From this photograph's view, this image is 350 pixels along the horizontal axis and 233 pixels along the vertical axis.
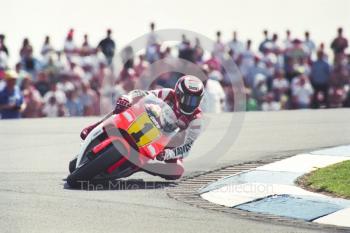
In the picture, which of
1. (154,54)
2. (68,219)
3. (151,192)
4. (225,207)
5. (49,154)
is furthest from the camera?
(154,54)

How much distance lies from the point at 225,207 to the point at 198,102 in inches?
73.8

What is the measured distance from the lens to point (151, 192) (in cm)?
1111

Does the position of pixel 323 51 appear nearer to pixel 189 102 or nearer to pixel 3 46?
pixel 3 46

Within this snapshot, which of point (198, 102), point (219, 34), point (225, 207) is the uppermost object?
point (219, 34)

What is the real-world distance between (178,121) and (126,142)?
741 millimetres

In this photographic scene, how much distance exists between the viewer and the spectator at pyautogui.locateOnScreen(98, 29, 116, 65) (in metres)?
24.0

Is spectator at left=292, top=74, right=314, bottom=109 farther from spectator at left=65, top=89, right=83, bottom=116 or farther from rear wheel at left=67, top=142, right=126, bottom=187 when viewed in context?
rear wheel at left=67, top=142, right=126, bottom=187

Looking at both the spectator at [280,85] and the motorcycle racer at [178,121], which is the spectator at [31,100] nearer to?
the spectator at [280,85]

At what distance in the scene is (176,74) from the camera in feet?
67.9

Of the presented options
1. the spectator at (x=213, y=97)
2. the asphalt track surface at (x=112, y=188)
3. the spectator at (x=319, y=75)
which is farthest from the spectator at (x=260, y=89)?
the asphalt track surface at (x=112, y=188)

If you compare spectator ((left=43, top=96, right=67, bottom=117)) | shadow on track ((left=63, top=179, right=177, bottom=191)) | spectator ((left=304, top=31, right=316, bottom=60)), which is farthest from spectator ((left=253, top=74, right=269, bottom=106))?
shadow on track ((left=63, top=179, right=177, bottom=191))

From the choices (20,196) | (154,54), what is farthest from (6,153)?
(154,54)

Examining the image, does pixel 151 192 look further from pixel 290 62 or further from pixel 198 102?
pixel 290 62

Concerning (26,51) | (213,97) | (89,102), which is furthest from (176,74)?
(26,51)
